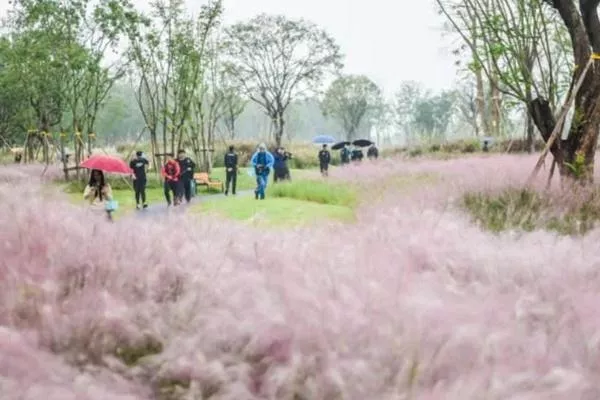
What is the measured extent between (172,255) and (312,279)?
2.24 ft

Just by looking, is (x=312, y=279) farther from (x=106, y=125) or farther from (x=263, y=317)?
(x=106, y=125)

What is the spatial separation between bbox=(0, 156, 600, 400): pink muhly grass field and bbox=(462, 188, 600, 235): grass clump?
206cm

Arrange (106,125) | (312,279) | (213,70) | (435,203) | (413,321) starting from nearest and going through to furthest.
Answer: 1. (413,321)
2. (312,279)
3. (435,203)
4. (213,70)
5. (106,125)

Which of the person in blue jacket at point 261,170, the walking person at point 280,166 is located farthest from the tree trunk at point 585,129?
the walking person at point 280,166

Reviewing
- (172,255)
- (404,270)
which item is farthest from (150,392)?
(404,270)

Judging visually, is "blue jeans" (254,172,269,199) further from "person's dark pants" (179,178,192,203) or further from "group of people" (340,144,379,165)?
"group of people" (340,144,379,165)

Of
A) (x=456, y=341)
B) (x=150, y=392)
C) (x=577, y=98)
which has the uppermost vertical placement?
(x=577, y=98)

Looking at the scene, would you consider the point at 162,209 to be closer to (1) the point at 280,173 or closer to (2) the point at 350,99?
(1) the point at 280,173

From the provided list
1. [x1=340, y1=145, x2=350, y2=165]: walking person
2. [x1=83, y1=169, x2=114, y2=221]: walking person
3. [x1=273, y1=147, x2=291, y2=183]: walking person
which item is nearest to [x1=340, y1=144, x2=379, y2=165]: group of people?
[x1=340, y1=145, x2=350, y2=165]: walking person

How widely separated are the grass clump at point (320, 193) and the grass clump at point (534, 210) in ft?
14.9

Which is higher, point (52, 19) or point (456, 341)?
point (52, 19)

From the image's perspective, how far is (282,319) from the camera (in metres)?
2.00

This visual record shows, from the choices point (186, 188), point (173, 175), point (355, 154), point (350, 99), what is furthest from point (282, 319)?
point (350, 99)

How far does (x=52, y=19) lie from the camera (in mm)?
18188
